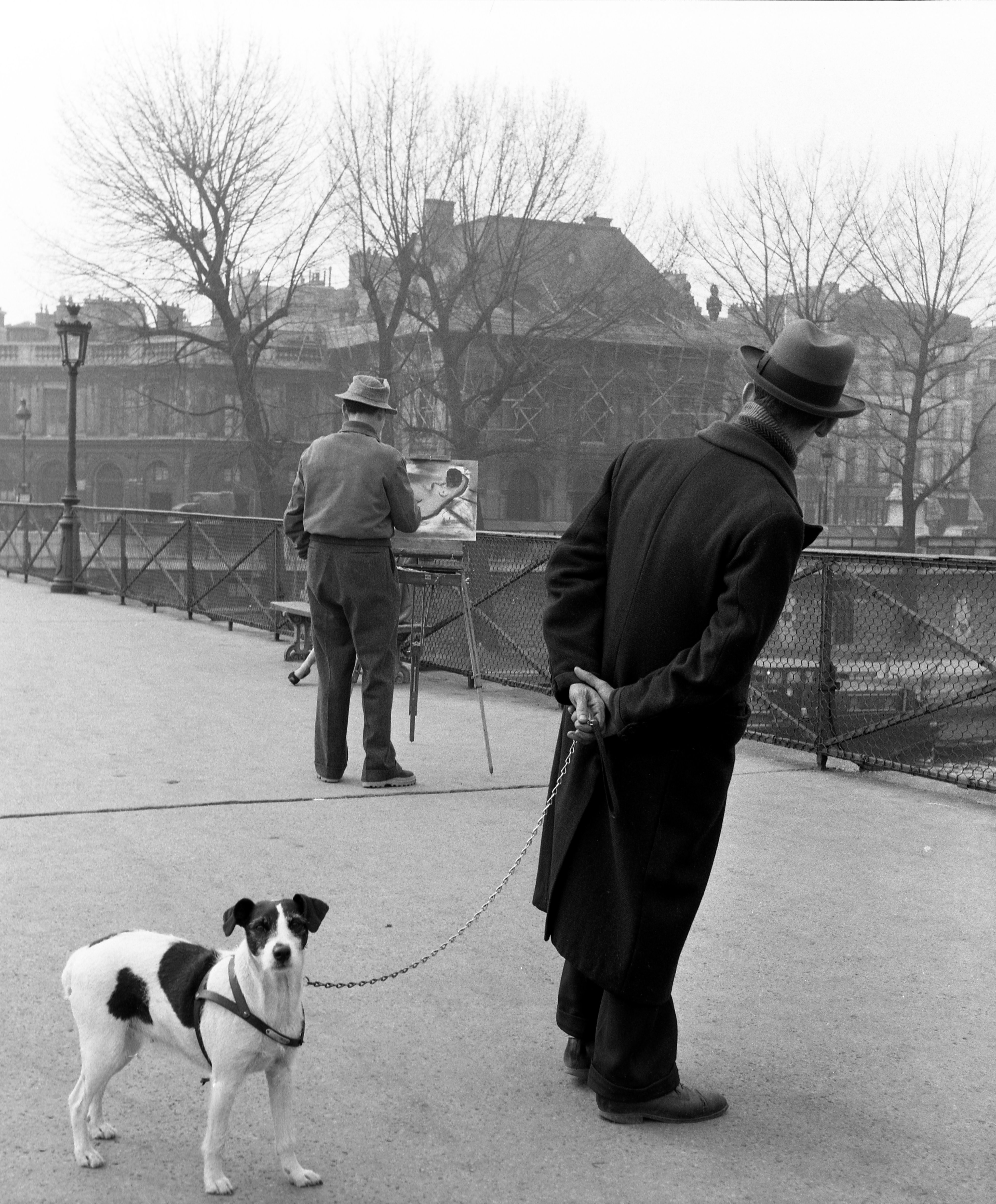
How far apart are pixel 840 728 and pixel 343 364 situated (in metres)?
39.5

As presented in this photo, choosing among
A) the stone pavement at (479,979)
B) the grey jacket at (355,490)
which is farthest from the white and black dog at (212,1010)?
the grey jacket at (355,490)

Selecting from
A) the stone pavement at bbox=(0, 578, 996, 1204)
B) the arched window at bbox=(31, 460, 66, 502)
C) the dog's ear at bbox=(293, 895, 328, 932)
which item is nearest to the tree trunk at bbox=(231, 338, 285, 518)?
the stone pavement at bbox=(0, 578, 996, 1204)

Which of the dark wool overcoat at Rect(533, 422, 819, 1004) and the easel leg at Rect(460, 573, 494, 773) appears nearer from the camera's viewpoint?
the dark wool overcoat at Rect(533, 422, 819, 1004)

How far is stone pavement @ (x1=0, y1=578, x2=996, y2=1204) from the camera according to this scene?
3170 millimetres

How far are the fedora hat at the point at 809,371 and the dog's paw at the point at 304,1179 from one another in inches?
77.6

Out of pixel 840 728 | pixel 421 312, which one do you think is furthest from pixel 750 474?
pixel 421 312

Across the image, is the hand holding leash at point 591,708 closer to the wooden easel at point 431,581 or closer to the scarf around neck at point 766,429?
the scarf around neck at point 766,429

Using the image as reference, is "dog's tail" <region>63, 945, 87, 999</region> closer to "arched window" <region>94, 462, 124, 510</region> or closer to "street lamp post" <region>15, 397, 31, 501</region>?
"street lamp post" <region>15, 397, 31, 501</region>

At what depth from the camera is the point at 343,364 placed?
46.2 metres

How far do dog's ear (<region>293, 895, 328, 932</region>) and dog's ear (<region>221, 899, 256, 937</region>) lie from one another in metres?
0.09

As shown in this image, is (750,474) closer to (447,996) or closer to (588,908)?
(588,908)

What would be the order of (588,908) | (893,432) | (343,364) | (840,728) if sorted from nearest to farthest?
(588,908), (840,728), (893,432), (343,364)

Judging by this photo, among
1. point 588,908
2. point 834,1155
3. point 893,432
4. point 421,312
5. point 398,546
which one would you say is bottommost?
point 834,1155

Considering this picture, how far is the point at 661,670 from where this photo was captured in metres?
3.24
